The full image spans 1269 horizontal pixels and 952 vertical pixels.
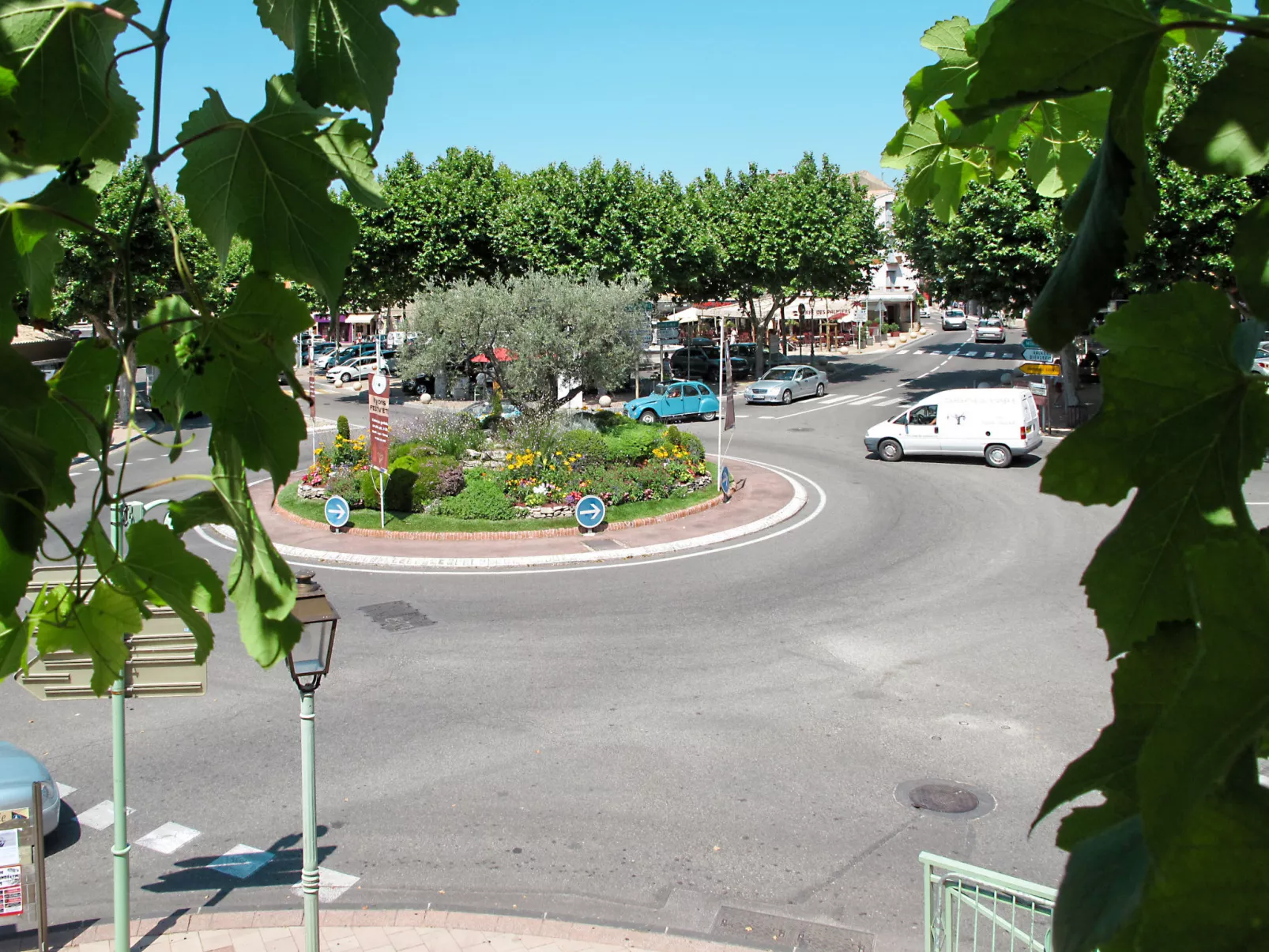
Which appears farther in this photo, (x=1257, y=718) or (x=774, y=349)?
(x=774, y=349)

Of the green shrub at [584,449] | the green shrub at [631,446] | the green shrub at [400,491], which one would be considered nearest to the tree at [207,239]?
the green shrub at [400,491]

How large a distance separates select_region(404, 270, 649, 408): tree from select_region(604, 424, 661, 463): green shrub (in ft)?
6.93

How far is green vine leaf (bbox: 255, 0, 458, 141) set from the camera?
5.17 feet

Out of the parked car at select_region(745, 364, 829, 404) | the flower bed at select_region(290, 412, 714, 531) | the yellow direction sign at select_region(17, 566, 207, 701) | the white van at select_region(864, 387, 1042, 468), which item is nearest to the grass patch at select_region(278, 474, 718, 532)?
the flower bed at select_region(290, 412, 714, 531)

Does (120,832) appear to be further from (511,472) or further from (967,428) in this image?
(967,428)

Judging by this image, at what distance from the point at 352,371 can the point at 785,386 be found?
21994 millimetres

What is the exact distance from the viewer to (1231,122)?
1.11 m

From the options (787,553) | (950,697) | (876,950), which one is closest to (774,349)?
(787,553)

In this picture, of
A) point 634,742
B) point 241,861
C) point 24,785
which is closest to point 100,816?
point 24,785

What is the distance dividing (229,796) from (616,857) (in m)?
3.62

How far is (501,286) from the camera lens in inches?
1014

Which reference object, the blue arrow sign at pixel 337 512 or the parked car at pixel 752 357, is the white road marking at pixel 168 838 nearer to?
the blue arrow sign at pixel 337 512

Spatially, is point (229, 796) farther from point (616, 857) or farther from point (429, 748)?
point (616, 857)

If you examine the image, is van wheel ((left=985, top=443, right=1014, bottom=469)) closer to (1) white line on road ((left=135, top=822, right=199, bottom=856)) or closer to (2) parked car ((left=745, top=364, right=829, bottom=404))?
(2) parked car ((left=745, top=364, right=829, bottom=404))
